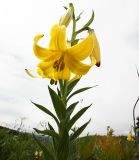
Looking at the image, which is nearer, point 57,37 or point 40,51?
point 57,37

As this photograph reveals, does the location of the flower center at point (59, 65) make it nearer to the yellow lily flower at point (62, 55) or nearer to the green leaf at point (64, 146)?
the yellow lily flower at point (62, 55)

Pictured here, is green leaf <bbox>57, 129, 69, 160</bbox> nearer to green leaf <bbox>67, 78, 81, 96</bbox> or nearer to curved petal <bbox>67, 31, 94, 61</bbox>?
green leaf <bbox>67, 78, 81, 96</bbox>

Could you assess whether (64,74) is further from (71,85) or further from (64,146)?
(64,146)

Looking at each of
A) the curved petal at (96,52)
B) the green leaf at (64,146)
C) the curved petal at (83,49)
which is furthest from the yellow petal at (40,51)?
the green leaf at (64,146)

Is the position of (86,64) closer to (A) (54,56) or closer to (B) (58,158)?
(A) (54,56)

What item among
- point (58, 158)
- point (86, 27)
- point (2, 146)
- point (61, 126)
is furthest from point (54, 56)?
point (2, 146)

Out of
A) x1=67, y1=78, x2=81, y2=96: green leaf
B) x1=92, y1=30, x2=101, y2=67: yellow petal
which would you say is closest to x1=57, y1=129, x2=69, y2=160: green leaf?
x1=67, y1=78, x2=81, y2=96: green leaf

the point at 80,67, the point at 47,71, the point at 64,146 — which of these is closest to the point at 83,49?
the point at 80,67
